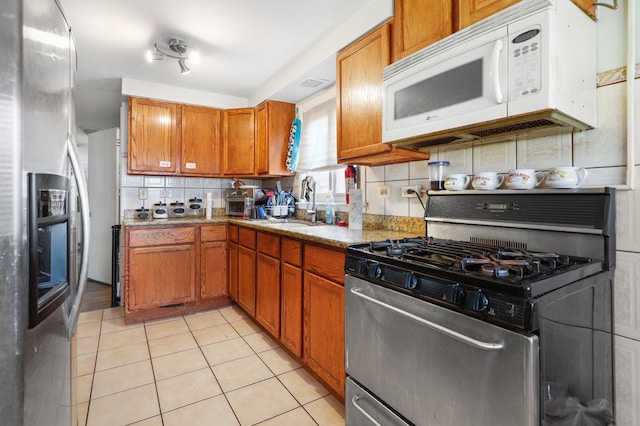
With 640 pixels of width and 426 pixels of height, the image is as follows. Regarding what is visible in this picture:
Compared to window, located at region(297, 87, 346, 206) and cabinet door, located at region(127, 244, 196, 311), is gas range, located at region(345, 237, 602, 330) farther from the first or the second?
cabinet door, located at region(127, 244, 196, 311)

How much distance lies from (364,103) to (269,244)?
121 centimetres

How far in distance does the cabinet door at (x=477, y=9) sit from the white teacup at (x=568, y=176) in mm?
660

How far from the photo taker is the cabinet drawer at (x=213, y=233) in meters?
3.18

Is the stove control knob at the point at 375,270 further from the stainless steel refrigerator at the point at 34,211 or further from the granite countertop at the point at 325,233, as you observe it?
the stainless steel refrigerator at the point at 34,211

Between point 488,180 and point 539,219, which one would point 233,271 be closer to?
point 488,180

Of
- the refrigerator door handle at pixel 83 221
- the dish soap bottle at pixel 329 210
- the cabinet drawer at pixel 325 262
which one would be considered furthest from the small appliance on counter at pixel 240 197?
the refrigerator door handle at pixel 83 221

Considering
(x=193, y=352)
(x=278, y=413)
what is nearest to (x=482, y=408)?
(x=278, y=413)

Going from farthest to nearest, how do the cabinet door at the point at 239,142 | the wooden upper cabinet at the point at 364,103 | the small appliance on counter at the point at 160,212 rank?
the cabinet door at the point at 239,142
the small appliance on counter at the point at 160,212
the wooden upper cabinet at the point at 364,103

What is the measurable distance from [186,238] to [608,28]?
3.19m

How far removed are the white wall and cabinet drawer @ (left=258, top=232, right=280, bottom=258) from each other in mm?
2838

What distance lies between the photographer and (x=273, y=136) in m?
3.38

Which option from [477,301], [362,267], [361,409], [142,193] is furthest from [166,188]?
[477,301]

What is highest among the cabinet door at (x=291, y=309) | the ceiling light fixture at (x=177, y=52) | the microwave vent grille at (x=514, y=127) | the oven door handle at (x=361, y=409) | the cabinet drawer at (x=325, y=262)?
the ceiling light fixture at (x=177, y=52)

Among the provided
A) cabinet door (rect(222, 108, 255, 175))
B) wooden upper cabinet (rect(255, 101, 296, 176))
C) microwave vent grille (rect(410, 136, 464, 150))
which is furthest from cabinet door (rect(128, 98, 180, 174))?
microwave vent grille (rect(410, 136, 464, 150))
